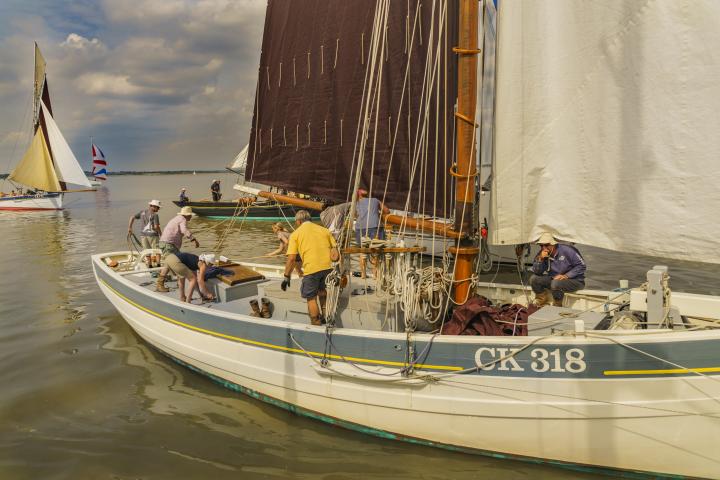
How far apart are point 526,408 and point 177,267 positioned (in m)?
6.14

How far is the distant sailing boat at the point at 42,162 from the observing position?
44.8 m

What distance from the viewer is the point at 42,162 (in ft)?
148

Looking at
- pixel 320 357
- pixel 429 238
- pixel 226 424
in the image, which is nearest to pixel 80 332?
pixel 226 424

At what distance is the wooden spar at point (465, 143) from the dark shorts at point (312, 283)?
1.89 meters

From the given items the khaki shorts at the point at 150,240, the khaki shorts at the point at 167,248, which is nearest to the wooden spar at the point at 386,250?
the khaki shorts at the point at 167,248

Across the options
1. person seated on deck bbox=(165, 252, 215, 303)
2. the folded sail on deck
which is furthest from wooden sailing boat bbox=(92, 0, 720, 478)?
the folded sail on deck

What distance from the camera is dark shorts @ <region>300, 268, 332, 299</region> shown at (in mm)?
6984

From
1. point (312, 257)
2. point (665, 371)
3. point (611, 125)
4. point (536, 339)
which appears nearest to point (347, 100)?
point (312, 257)

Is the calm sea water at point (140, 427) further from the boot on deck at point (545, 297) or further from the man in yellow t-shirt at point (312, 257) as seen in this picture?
the boot on deck at point (545, 297)

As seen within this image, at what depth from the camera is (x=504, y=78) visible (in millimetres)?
6305

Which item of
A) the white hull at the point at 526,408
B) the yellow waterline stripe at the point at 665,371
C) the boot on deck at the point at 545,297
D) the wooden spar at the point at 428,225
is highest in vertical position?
the wooden spar at the point at 428,225

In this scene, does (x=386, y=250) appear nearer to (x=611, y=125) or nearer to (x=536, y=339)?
(x=536, y=339)

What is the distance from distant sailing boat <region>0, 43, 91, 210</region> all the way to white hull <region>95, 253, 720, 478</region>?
154 feet

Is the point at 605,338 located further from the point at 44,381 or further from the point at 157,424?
the point at 44,381
